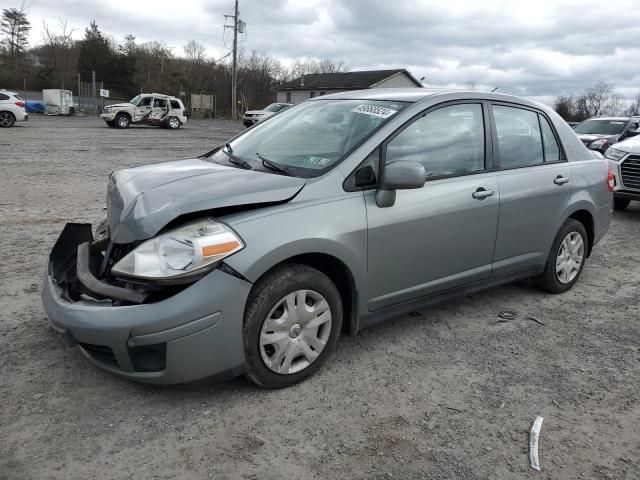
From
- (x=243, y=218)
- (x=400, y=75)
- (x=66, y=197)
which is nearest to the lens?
(x=243, y=218)

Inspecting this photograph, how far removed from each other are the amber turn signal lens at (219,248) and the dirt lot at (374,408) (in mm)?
666

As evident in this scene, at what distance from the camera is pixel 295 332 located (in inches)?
Answer: 116

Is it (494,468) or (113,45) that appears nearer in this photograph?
(494,468)

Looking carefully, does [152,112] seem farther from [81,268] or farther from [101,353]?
[101,353]

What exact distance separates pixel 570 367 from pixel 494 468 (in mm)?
1287

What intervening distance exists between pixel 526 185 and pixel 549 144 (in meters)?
0.63

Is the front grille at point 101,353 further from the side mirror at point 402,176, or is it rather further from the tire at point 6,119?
the tire at point 6,119

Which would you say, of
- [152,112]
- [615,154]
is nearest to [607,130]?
[615,154]

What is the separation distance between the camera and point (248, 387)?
9.88ft

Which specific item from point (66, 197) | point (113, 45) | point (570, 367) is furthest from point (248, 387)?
point (113, 45)

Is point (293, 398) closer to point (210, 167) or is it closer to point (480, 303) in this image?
point (210, 167)

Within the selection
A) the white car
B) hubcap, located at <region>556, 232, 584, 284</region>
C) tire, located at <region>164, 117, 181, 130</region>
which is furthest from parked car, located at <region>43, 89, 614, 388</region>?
tire, located at <region>164, 117, 181, 130</region>

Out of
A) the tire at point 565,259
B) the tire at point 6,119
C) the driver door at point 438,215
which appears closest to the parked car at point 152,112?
the tire at point 6,119

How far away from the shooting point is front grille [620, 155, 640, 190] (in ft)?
27.0
